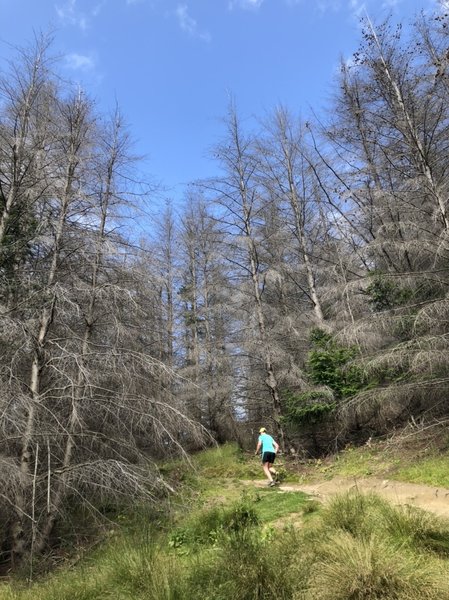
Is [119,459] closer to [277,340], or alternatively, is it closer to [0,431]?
[0,431]

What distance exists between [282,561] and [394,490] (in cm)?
428

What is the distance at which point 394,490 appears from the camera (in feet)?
22.9

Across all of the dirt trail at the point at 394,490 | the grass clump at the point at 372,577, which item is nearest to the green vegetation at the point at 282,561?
the grass clump at the point at 372,577

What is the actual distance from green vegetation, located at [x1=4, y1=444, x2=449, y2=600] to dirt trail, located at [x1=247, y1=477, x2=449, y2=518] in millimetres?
949

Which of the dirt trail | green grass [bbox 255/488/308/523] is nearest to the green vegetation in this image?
green grass [bbox 255/488/308/523]

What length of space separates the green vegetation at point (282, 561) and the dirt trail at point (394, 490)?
0.95 meters

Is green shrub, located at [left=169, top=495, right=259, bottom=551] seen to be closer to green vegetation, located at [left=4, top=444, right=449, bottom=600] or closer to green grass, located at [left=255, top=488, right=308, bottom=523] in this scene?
green vegetation, located at [left=4, top=444, right=449, bottom=600]

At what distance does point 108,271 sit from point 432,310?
21.4 ft

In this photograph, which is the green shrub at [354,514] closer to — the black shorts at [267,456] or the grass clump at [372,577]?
the grass clump at [372,577]

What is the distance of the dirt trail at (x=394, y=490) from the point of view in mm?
5922

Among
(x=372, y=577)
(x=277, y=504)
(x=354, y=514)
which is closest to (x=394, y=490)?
(x=277, y=504)

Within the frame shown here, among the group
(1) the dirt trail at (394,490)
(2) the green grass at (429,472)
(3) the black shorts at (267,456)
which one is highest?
(3) the black shorts at (267,456)

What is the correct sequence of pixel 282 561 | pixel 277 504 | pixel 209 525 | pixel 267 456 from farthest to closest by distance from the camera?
1. pixel 267 456
2. pixel 277 504
3. pixel 209 525
4. pixel 282 561

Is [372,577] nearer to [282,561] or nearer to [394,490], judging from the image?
[282,561]
